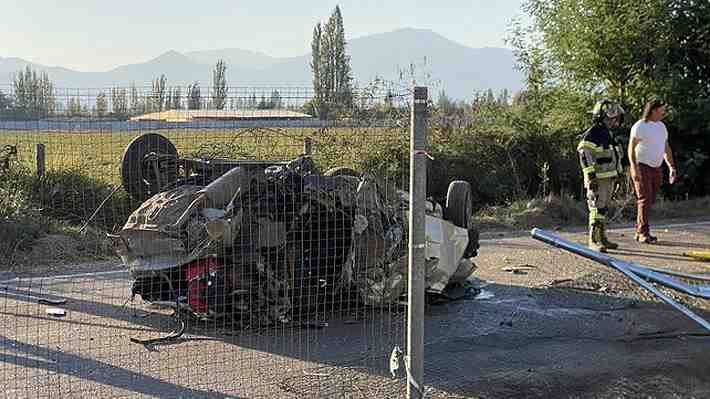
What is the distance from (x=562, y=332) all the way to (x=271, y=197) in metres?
2.68

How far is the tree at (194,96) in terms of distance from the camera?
538 centimetres

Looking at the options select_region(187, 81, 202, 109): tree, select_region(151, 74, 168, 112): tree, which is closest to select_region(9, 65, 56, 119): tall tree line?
select_region(151, 74, 168, 112): tree

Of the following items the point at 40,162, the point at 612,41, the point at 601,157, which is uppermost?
the point at 612,41

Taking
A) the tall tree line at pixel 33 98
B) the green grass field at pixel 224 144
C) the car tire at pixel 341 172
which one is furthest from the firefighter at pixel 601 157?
the tall tree line at pixel 33 98

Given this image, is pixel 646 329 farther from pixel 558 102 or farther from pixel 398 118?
pixel 558 102

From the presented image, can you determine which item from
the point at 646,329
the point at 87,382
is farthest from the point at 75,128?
the point at 646,329

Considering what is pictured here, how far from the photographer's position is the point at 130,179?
7.74 m

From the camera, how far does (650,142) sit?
1048 centimetres

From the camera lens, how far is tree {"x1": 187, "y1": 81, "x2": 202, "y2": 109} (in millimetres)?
5382

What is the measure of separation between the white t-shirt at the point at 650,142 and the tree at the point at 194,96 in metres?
7.06

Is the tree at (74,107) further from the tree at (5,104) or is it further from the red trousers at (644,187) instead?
the red trousers at (644,187)

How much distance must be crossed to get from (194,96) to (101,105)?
0.75 metres

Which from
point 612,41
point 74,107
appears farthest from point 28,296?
point 612,41

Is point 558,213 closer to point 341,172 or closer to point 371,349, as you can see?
point 341,172
